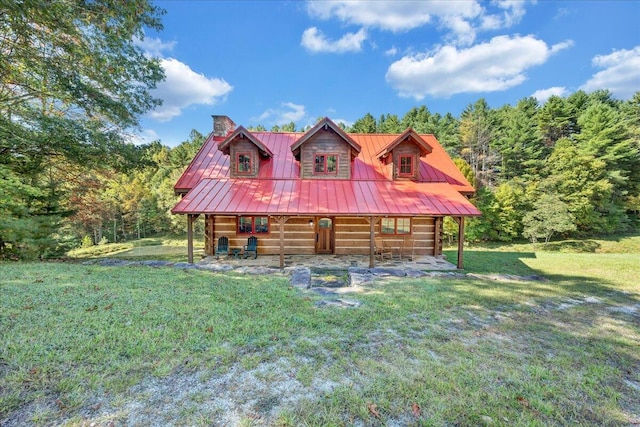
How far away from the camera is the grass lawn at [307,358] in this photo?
2.80m

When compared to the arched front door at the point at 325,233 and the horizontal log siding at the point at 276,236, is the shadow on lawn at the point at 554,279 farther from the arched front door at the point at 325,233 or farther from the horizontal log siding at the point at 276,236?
the horizontal log siding at the point at 276,236

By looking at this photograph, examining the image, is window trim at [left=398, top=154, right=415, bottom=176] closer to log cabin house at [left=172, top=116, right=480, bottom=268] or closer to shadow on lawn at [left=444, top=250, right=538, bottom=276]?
log cabin house at [left=172, top=116, right=480, bottom=268]

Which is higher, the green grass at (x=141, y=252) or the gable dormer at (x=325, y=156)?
the gable dormer at (x=325, y=156)

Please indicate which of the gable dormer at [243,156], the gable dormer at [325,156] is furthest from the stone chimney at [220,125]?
the gable dormer at [325,156]

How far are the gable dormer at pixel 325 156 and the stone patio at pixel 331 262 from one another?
402 centimetres

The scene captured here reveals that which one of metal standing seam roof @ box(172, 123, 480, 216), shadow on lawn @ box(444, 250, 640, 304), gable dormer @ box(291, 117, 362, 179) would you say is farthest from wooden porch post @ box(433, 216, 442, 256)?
gable dormer @ box(291, 117, 362, 179)

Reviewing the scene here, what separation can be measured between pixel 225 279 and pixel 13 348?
4595 mm

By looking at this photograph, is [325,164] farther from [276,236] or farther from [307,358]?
[307,358]

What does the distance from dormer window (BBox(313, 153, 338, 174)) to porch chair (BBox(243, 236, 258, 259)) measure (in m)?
4.55

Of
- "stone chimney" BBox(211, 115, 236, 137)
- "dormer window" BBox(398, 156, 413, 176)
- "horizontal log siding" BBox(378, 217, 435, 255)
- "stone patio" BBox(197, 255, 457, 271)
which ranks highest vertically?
"stone chimney" BBox(211, 115, 236, 137)

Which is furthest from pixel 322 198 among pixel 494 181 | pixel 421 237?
pixel 494 181

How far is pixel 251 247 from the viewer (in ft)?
41.0

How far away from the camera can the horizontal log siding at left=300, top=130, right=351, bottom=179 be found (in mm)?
13258

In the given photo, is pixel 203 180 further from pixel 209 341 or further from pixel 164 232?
pixel 164 232
